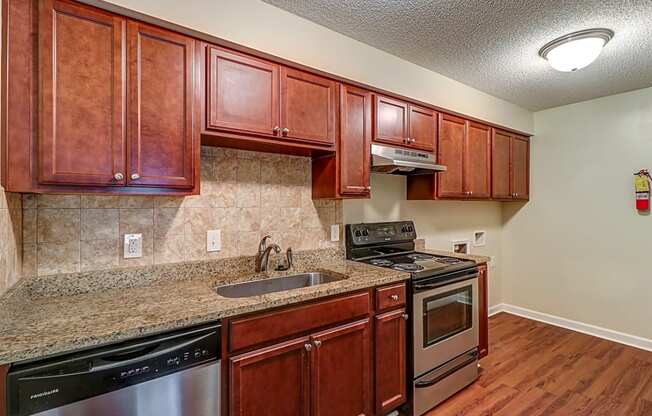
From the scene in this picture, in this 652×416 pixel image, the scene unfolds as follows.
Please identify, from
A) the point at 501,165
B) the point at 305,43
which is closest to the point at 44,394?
the point at 305,43

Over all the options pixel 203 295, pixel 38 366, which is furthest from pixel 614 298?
pixel 38 366

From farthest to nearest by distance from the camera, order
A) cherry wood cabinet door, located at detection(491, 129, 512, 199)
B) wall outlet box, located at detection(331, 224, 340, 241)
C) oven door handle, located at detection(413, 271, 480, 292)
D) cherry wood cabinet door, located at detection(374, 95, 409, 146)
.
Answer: cherry wood cabinet door, located at detection(491, 129, 512, 199), wall outlet box, located at detection(331, 224, 340, 241), cherry wood cabinet door, located at detection(374, 95, 409, 146), oven door handle, located at detection(413, 271, 480, 292)

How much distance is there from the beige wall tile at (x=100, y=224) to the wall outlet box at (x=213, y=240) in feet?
1.51

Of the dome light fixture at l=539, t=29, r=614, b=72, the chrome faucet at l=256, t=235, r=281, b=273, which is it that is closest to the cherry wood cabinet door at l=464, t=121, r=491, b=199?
the dome light fixture at l=539, t=29, r=614, b=72

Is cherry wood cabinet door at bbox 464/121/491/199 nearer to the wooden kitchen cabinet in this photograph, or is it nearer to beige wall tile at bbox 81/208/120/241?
the wooden kitchen cabinet

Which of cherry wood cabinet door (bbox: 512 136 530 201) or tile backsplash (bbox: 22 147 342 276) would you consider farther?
cherry wood cabinet door (bbox: 512 136 530 201)

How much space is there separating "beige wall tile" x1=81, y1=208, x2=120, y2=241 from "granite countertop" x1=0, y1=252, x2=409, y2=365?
183 mm

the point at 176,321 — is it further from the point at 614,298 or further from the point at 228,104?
the point at 614,298

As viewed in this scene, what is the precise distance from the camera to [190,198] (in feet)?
6.28

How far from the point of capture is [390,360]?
1966 mm

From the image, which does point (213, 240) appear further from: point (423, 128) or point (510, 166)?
point (510, 166)

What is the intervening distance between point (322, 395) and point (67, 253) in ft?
4.65

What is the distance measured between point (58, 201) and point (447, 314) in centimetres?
235

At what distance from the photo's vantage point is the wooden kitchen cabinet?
2.17 metres
